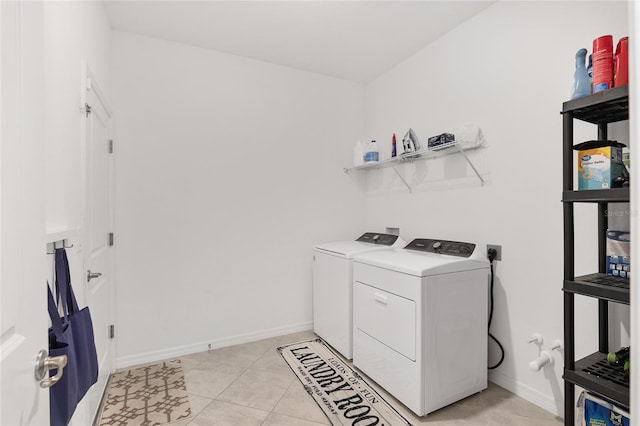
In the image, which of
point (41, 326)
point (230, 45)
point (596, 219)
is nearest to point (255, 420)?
point (41, 326)

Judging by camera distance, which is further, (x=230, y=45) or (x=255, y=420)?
(x=230, y=45)

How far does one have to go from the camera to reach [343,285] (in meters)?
2.49

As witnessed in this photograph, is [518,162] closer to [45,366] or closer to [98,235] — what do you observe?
[45,366]

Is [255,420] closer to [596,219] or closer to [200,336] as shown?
[200,336]

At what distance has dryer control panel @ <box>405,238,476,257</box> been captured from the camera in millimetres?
2099

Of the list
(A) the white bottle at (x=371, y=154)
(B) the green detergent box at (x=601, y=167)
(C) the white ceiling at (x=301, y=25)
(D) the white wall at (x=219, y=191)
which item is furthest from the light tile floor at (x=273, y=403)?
(C) the white ceiling at (x=301, y=25)

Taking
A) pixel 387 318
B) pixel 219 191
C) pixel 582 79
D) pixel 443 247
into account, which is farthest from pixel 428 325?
pixel 219 191

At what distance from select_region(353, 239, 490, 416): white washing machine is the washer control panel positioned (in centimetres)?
58

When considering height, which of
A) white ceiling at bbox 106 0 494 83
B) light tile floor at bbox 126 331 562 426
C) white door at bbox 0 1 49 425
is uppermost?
white ceiling at bbox 106 0 494 83

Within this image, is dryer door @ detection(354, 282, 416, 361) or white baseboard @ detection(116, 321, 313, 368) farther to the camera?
white baseboard @ detection(116, 321, 313, 368)

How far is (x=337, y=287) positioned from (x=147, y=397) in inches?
56.7

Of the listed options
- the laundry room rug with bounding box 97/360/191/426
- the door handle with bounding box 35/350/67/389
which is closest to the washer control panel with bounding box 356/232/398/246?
the laundry room rug with bounding box 97/360/191/426

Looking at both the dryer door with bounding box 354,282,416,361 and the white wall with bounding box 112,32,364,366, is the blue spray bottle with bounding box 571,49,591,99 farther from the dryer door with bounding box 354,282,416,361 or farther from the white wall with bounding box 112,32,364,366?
the white wall with bounding box 112,32,364,366

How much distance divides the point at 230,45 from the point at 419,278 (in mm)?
2313
